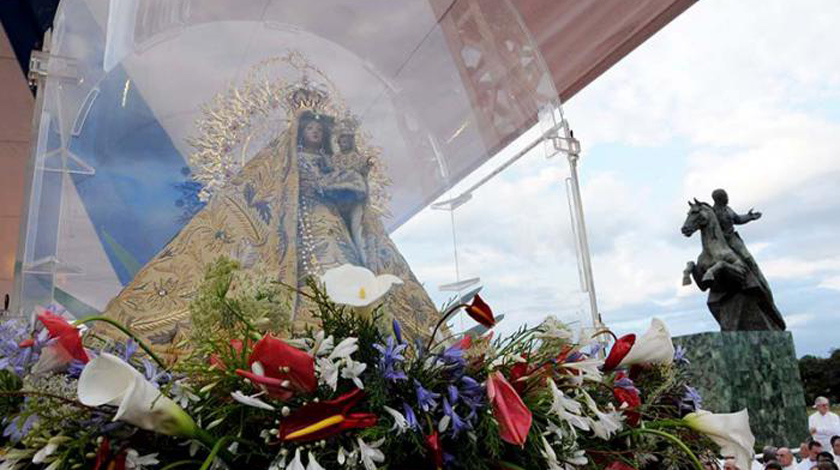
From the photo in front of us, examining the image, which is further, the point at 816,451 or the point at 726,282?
the point at 726,282

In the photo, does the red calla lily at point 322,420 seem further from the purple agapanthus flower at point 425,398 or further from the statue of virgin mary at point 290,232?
the statue of virgin mary at point 290,232

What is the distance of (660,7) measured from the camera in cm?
263

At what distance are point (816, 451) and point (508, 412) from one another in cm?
549

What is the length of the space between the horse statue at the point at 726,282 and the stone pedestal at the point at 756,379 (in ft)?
2.47

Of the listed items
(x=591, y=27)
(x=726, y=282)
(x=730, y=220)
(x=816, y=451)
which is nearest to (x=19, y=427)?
(x=591, y=27)

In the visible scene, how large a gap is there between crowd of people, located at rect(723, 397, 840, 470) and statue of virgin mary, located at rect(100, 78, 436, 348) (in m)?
3.19

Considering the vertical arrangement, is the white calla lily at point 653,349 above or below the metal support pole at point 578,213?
below

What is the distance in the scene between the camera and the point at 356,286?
0.64 meters

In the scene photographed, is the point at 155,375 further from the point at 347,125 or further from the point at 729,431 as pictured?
the point at 347,125

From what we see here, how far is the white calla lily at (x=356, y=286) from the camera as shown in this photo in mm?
612

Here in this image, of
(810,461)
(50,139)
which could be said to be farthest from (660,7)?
(810,461)

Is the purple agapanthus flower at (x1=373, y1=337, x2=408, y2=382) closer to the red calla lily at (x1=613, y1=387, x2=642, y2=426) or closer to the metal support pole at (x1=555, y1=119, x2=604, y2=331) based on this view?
the red calla lily at (x1=613, y1=387, x2=642, y2=426)

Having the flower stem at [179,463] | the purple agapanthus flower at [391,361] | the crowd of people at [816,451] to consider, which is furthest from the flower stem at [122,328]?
the crowd of people at [816,451]

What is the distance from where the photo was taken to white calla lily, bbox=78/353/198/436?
1.72 ft
